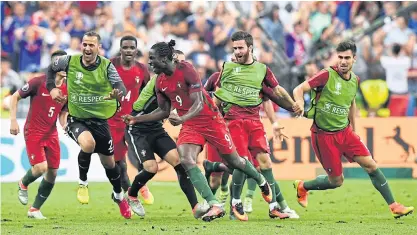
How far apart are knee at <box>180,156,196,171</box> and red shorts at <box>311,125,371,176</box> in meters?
2.24

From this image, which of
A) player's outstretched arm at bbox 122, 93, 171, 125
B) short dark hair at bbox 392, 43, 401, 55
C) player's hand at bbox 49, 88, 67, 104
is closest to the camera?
player's outstretched arm at bbox 122, 93, 171, 125

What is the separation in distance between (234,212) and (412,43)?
11812mm

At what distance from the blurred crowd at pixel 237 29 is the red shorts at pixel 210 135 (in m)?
10.2

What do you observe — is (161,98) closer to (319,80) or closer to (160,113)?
(160,113)

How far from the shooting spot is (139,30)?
2727 centimetres

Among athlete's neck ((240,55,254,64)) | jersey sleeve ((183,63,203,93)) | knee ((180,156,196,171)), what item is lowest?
knee ((180,156,196,171))

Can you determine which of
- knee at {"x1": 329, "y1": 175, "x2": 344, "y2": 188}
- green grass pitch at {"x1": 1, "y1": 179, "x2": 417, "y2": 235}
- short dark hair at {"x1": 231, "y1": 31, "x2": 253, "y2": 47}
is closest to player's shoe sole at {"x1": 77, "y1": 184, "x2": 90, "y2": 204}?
green grass pitch at {"x1": 1, "y1": 179, "x2": 417, "y2": 235}

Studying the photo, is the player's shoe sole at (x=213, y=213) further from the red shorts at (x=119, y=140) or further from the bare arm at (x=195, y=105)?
the red shorts at (x=119, y=140)

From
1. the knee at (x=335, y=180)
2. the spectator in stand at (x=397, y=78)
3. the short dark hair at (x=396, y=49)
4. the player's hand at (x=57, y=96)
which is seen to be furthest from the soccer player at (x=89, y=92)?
the short dark hair at (x=396, y=49)

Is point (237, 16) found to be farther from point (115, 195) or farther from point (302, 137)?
point (115, 195)

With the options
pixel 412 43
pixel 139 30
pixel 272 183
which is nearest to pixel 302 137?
pixel 412 43

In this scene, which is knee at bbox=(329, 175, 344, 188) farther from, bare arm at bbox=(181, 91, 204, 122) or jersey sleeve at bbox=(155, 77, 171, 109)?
jersey sleeve at bbox=(155, 77, 171, 109)

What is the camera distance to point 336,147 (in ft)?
50.3

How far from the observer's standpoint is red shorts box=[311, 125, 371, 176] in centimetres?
1516
